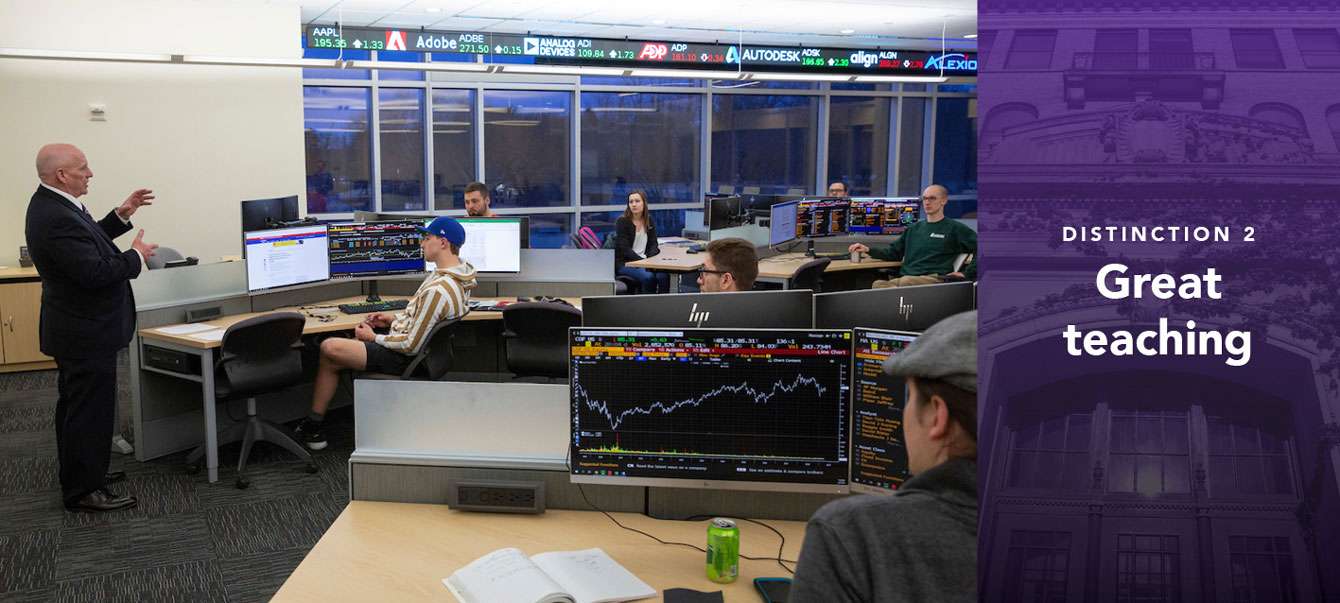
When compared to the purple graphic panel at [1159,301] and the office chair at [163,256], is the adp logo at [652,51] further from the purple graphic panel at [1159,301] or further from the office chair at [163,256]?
the purple graphic panel at [1159,301]

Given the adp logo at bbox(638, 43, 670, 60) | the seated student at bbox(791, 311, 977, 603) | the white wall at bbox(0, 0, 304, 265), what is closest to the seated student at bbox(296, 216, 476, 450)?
the seated student at bbox(791, 311, 977, 603)

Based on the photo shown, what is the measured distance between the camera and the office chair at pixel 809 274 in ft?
22.3

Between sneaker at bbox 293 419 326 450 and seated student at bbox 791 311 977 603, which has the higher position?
seated student at bbox 791 311 977 603

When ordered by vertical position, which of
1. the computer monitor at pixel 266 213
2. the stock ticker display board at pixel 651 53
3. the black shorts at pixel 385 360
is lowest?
the black shorts at pixel 385 360

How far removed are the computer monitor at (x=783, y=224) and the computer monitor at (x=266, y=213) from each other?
139 inches

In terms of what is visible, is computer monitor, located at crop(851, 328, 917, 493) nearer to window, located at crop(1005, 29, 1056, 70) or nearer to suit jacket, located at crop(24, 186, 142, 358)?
window, located at crop(1005, 29, 1056, 70)

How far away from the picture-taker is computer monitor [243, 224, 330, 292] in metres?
4.94

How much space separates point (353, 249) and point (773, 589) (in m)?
4.20

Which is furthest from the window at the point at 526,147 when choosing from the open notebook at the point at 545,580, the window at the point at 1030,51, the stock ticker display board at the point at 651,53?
the window at the point at 1030,51

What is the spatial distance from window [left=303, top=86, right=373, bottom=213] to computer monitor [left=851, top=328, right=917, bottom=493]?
28.6ft

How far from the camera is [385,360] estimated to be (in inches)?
184

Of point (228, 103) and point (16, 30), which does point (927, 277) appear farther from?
point (16, 30)

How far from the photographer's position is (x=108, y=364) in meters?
3.99

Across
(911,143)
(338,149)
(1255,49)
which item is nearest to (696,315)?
(1255,49)
